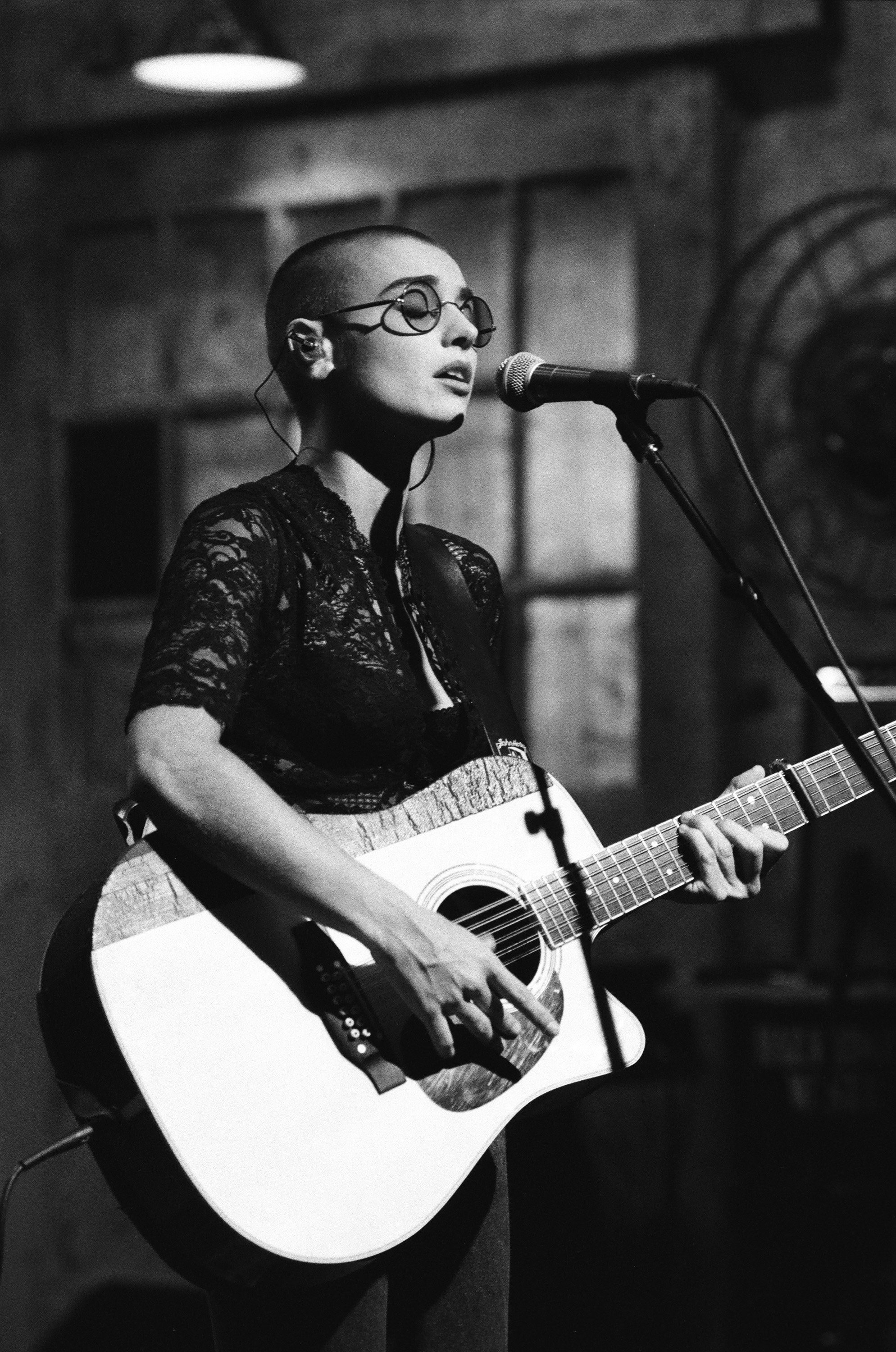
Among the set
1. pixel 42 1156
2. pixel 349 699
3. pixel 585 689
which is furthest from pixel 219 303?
pixel 42 1156

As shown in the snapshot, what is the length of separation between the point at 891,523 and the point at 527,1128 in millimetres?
1564

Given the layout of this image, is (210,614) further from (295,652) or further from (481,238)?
(481,238)

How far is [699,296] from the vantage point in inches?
136

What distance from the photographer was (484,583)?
225cm

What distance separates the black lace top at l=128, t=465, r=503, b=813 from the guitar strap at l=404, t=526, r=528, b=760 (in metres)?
0.07

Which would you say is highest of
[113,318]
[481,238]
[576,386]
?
[481,238]

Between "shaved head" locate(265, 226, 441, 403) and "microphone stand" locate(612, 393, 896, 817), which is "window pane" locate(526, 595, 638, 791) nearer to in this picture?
"shaved head" locate(265, 226, 441, 403)

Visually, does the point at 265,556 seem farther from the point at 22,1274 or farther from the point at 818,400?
the point at 22,1274

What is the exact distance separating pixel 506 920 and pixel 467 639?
40 centimetres

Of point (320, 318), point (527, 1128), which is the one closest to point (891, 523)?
point (527, 1128)

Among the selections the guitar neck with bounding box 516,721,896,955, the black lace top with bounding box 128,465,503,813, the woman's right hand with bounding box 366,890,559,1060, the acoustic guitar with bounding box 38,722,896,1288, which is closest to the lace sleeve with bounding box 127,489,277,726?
the black lace top with bounding box 128,465,503,813

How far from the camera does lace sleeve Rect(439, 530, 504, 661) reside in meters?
2.21

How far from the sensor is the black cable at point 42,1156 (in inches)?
66.6

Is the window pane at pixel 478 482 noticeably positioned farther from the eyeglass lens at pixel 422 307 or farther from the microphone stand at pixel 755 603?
the microphone stand at pixel 755 603
